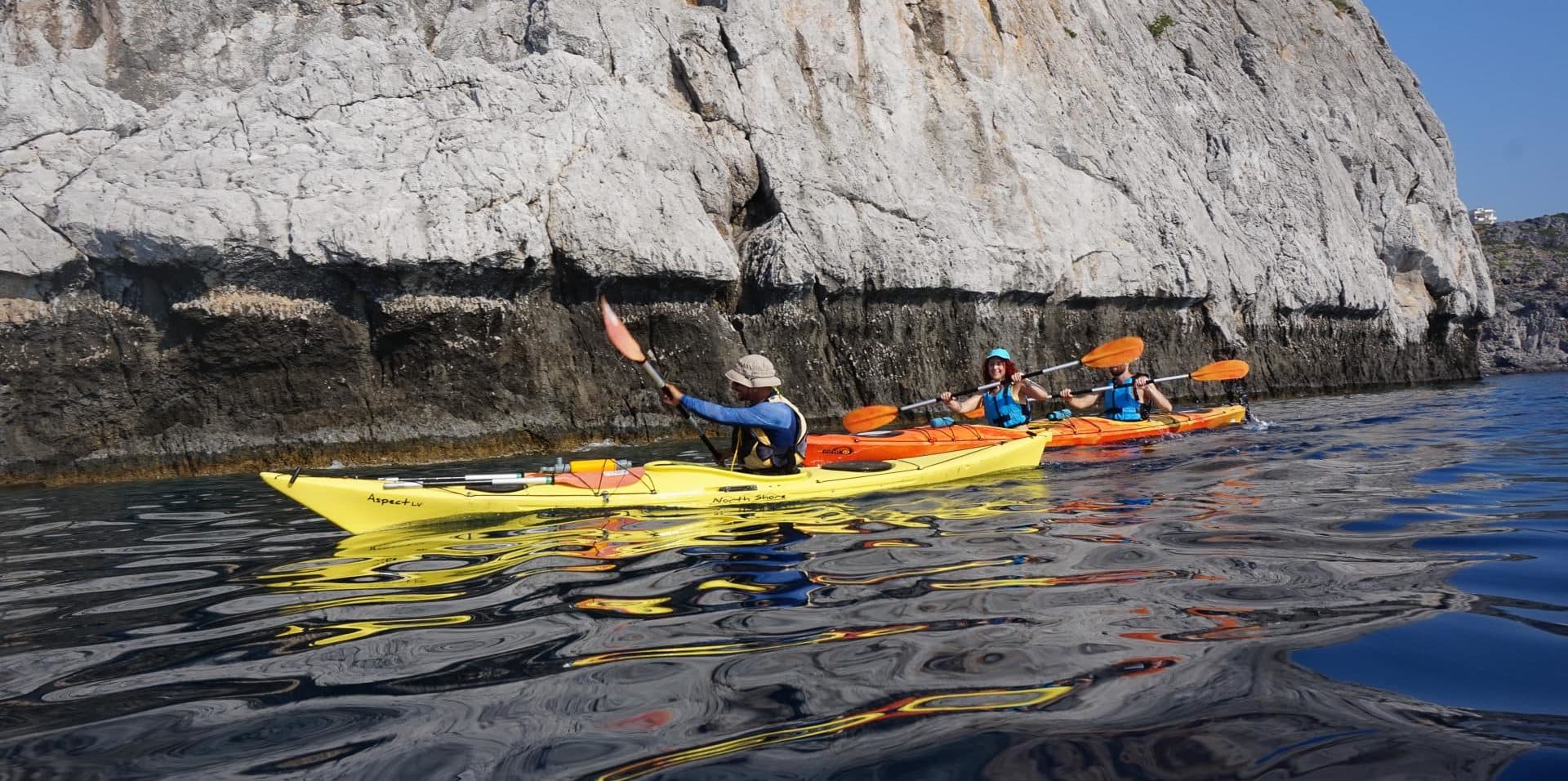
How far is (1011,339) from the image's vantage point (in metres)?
17.5

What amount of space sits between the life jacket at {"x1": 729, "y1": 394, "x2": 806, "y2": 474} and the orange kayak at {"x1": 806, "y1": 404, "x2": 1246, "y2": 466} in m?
1.28

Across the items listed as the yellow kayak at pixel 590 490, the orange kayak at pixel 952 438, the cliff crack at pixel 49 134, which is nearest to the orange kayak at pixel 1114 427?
the orange kayak at pixel 952 438

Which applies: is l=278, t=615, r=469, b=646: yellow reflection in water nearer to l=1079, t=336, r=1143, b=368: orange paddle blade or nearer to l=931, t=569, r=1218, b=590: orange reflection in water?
l=931, t=569, r=1218, b=590: orange reflection in water

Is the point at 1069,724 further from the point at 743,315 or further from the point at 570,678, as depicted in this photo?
the point at 743,315

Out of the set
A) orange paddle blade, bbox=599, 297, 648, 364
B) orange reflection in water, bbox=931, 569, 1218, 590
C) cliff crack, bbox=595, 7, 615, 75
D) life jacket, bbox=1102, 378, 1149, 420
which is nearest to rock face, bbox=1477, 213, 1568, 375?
life jacket, bbox=1102, 378, 1149, 420

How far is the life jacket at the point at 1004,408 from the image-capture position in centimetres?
1037

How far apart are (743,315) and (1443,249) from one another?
83.5 feet

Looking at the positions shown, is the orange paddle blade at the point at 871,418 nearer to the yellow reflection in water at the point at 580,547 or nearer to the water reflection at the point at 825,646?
the yellow reflection in water at the point at 580,547

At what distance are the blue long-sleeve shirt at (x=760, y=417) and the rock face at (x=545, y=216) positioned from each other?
6319 mm

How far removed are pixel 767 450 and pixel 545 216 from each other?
6.94 metres

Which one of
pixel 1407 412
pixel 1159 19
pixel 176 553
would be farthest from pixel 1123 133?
pixel 176 553

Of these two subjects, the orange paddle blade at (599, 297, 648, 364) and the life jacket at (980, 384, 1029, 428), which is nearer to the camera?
the orange paddle blade at (599, 297, 648, 364)

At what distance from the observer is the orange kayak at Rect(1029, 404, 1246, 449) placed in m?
10.0

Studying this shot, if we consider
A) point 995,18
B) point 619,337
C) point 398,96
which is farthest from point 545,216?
point 995,18
